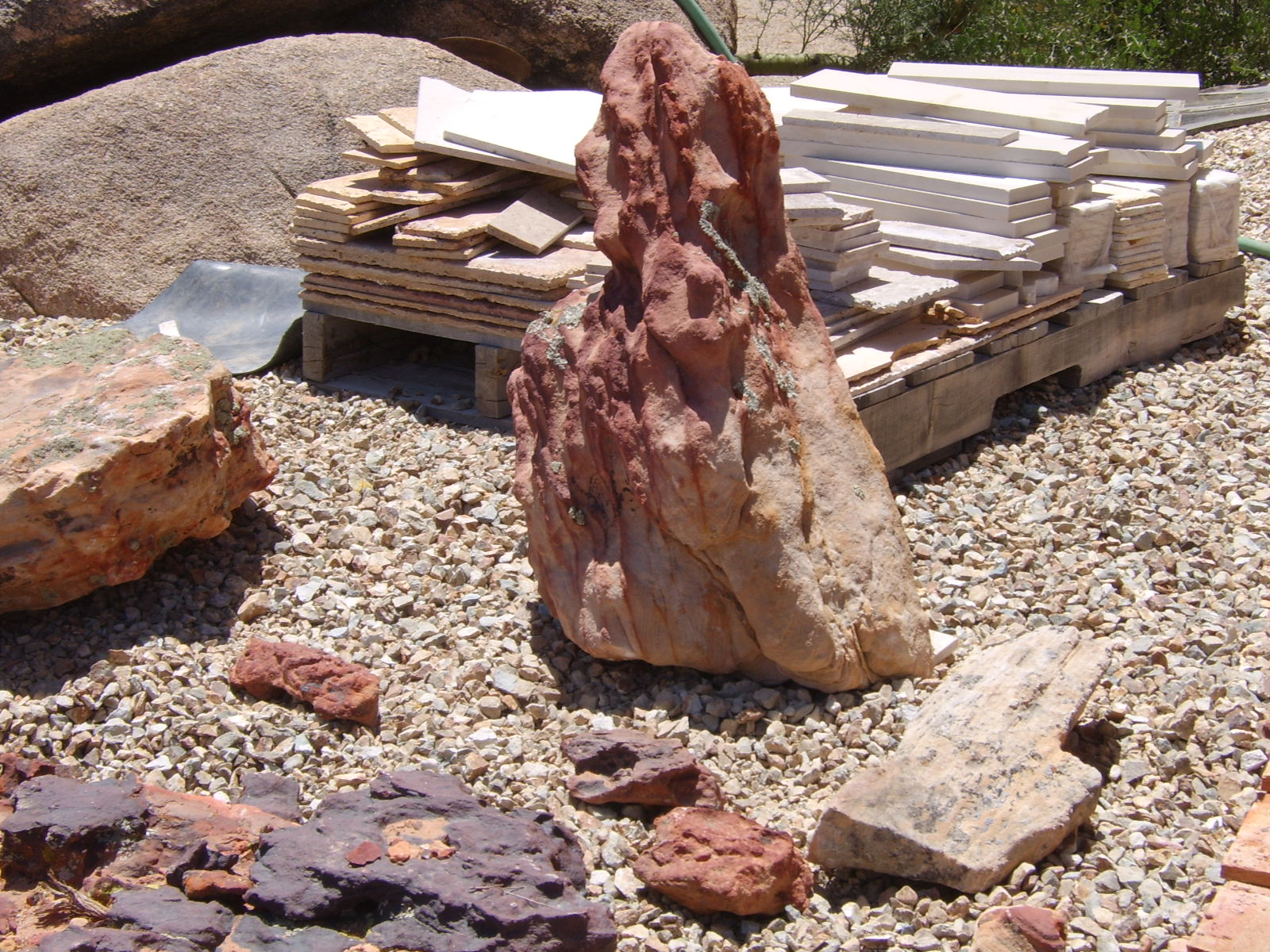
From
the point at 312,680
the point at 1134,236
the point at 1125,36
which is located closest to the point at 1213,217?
the point at 1134,236

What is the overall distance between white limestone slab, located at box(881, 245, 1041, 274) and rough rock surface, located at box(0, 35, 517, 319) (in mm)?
3676

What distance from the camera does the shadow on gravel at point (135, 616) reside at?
438cm

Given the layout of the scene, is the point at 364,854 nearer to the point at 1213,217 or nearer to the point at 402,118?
the point at 402,118

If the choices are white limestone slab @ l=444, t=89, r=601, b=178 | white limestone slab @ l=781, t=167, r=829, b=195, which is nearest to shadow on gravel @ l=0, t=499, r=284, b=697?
white limestone slab @ l=444, t=89, r=601, b=178

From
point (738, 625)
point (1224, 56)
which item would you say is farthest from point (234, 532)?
point (1224, 56)

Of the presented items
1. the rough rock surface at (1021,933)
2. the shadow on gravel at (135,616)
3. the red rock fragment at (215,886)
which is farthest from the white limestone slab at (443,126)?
the rough rock surface at (1021,933)

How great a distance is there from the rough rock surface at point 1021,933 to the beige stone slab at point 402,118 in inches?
191

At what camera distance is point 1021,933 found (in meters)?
3.11

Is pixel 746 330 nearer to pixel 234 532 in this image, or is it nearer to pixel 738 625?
pixel 738 625

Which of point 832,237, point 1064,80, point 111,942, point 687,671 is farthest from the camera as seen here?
point 1064,80

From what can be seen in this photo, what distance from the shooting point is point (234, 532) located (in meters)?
5.19

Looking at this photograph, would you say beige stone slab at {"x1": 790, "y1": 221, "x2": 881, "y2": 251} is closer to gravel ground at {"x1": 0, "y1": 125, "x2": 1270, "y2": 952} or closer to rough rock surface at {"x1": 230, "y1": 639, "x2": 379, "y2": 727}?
gravel ground at {"x1": 0, "y1": 125, "x2": 1270, "y2": 952}

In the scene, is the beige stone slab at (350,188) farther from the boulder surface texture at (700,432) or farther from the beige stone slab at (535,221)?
the boulder surface texture at (700,432)

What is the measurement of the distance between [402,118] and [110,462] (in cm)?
308
